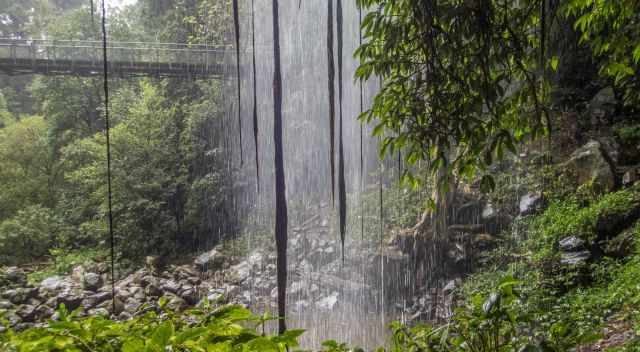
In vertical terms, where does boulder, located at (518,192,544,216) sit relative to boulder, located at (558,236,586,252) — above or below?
above

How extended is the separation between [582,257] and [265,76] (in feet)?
27.2

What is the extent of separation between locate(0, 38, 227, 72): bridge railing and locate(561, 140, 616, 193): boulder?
8185 millimetres

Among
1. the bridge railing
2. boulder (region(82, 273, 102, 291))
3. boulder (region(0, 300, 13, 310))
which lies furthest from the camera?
the bridge railing

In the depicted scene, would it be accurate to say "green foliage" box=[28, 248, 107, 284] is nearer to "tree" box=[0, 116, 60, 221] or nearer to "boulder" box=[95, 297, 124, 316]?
"tree" box=[0, 116, 60, 221]

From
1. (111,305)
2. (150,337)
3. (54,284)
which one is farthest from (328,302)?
(150,337)

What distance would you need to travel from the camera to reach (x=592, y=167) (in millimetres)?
6211

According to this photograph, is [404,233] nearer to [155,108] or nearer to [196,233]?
[196,233]

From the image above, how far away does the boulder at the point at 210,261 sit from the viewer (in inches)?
401

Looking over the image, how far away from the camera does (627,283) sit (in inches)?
162

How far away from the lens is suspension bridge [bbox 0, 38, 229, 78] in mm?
10695

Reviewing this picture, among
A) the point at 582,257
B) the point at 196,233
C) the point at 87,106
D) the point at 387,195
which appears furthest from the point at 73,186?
the point at 582,257

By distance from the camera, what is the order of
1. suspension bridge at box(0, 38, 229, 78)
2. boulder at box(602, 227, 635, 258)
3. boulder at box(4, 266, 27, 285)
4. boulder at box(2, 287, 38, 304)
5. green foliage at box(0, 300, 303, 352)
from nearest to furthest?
green foliage at box(0, 300, 303, 352)
boulder at box(602, 227, 635, 258)
boulder at box(2, 287, 38, 304)
boulder at box(4, 266, 27, 285)
suspension bridge at box(0, 38, 229, 78)

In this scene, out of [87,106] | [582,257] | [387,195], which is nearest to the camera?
[582,257]

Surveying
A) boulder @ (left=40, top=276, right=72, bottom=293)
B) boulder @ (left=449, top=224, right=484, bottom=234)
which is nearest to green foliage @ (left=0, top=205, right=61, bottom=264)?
boulder @ (left=40, top=276, right=72, bottom=293)
